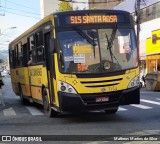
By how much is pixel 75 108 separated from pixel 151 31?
28863mm

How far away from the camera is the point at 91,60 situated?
39.2 ft

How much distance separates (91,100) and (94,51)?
1382 millimetres

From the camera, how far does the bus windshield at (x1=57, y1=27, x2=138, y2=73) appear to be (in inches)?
468

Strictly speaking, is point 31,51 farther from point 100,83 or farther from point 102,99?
point 102,99

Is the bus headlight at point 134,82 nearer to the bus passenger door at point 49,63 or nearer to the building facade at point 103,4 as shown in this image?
the bus passenger door at point 49,63

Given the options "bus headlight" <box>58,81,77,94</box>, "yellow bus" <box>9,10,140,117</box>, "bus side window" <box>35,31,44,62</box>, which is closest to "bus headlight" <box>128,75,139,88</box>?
"yellow bus" <box>9,10,140,117</box>

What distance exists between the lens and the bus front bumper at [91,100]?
11.7 m

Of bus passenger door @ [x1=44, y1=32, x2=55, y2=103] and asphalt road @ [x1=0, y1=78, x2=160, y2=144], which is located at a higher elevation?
bus passenger door @ [x1=44, y1=32, x2=55, y2=103]

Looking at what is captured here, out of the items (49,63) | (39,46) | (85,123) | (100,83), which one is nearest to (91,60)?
(100,83)

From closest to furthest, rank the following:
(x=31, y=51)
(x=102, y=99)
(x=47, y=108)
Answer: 1. (x=102, y=99)
2. (x=47, y=108)
3. (x=31, y=51)

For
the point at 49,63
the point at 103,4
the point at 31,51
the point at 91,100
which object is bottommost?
the point at 91,100

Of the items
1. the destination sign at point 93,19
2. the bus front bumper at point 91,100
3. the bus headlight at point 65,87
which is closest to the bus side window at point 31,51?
the destination sign at point 93,19

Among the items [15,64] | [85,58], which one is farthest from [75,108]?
[15,64]

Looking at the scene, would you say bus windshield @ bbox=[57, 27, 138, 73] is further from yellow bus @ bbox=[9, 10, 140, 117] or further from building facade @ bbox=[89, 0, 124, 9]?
building facade @ bbox=[89, 0, 124, 9]
